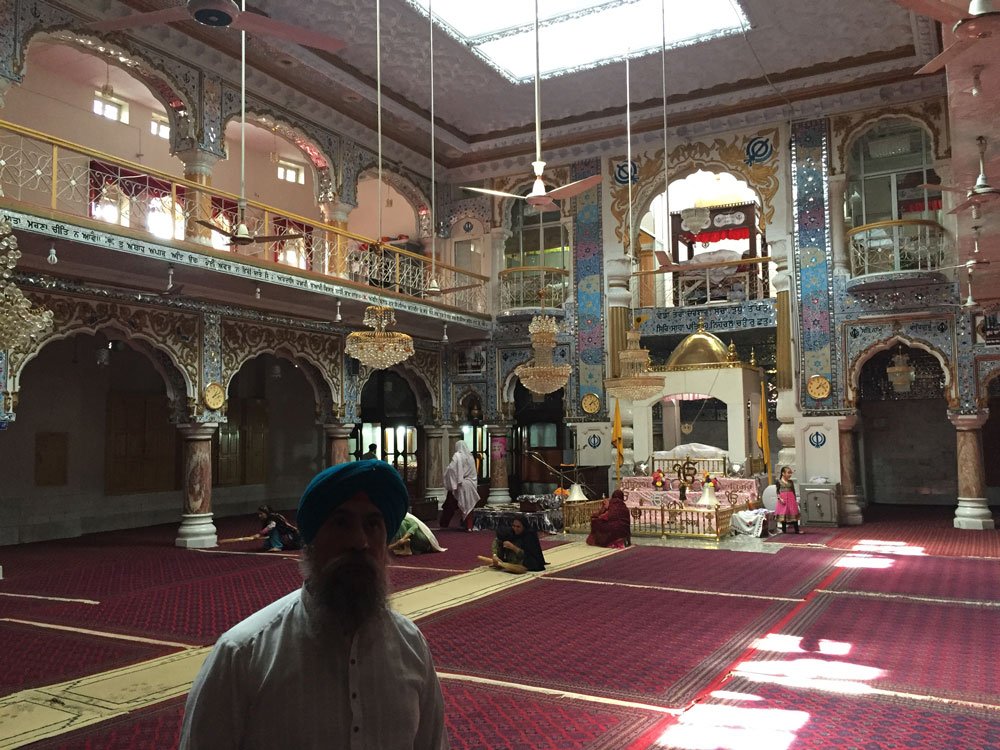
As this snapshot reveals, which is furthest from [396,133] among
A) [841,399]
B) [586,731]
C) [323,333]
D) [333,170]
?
[586,731]

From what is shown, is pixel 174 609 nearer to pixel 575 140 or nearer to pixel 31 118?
pixel 31 118

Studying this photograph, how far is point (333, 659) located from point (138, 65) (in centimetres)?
909

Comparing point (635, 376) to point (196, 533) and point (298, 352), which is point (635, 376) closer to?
point (298, 352)

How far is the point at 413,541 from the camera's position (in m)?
8.66

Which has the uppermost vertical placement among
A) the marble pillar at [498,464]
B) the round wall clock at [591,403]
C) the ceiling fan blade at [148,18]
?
the ceiling fan blade at [148,18]

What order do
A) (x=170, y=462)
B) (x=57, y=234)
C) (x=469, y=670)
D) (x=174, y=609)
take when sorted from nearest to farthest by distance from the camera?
(x=469, y=670) < (x=174, y=609) < (x=57, y=234) < (x=170, y=462)

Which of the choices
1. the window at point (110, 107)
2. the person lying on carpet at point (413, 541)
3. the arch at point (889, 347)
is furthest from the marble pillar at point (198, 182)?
the arch at point (889, 347)

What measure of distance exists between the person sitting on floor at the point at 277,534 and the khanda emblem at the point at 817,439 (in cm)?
673

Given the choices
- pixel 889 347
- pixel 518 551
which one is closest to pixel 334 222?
→ pixel 518 551

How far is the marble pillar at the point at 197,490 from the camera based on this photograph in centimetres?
922

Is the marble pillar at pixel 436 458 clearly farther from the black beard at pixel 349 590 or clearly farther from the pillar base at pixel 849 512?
the black beard at pixel 349 590

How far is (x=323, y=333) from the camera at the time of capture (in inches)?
436

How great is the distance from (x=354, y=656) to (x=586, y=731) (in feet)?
7.53

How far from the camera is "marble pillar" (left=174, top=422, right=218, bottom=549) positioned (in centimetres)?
922
